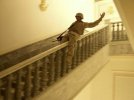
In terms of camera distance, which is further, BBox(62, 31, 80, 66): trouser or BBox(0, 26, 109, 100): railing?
BBox(62, 31, 80, 66): trouser

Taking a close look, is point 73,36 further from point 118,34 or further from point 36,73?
point 118,34

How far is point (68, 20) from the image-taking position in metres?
9.75

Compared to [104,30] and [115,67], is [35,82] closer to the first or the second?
[104,30]

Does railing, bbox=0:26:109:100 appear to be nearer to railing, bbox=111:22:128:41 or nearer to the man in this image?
the man

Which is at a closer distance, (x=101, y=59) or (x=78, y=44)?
(x=78, y=44)

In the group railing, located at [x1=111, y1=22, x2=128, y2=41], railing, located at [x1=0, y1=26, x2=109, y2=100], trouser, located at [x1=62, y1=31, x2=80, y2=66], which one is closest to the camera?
railing, located at [x1=0, y1=26, x2=109, y2=100]

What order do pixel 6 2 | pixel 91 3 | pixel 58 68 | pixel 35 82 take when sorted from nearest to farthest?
pixel 35 82 < pixel 58 68 < pixel 6 2 < pixel 91 3

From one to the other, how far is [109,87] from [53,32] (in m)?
2.77

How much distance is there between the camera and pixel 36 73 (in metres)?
4.00

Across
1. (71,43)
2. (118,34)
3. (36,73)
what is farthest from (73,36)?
(118,34)

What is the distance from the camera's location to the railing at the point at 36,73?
350cm

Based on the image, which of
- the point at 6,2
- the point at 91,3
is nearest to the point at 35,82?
the point at 6,2

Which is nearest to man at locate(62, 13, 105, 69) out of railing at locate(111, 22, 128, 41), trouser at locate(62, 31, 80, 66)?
trouser at locate(62, 31, 80, 66)

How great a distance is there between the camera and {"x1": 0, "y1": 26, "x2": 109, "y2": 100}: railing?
11.5 ft
